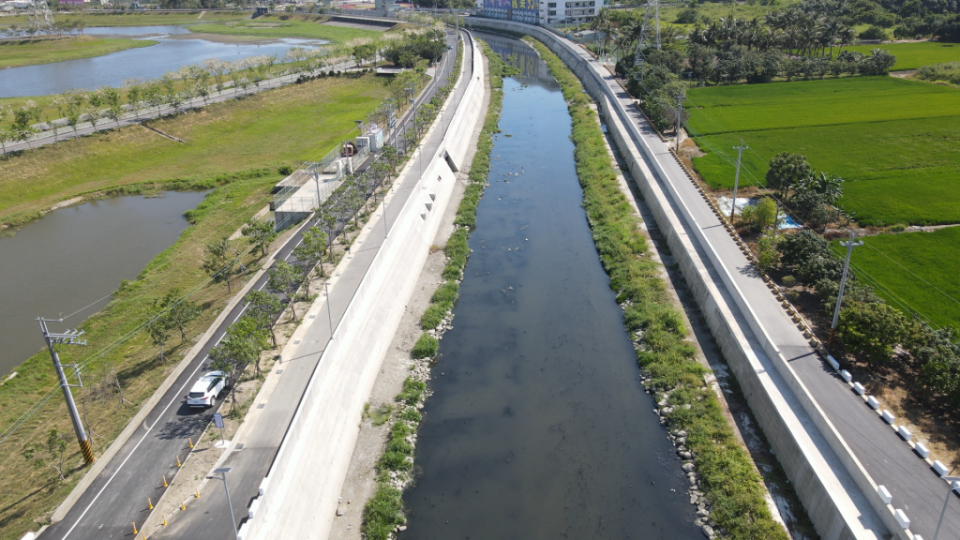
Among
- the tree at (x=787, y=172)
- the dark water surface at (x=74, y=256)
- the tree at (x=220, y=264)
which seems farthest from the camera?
the tree at (x=787, y=172)

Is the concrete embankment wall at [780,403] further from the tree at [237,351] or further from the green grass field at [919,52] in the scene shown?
the green grass field at [919,52]

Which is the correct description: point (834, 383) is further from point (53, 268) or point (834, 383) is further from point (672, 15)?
point (672, 15)

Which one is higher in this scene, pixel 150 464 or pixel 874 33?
pixel 874 33

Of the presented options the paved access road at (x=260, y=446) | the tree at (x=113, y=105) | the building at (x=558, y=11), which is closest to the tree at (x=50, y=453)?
the paved access road at (x=260, y=446)

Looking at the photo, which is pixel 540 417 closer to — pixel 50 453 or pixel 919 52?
pixel 50 453

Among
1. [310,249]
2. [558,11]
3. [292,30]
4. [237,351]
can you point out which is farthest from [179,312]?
[292,30]

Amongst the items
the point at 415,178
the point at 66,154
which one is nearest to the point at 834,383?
the point at 415,178
